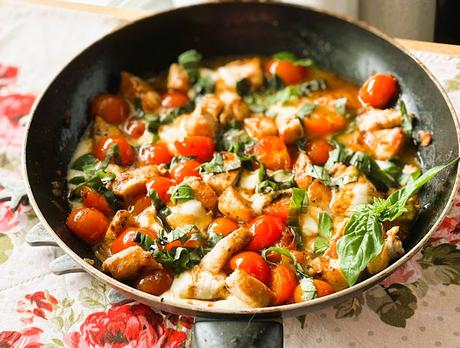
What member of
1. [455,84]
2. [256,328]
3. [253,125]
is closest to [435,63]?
[455,84]

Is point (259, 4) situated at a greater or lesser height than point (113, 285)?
greater

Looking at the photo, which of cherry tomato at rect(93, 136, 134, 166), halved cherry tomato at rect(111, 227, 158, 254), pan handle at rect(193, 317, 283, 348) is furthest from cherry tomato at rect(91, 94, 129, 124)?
pan handle at rect(193, 317, 283, 348)

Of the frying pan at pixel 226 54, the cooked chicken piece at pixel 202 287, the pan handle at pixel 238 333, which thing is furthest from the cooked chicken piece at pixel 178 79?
the pan handle at pixel 238 333

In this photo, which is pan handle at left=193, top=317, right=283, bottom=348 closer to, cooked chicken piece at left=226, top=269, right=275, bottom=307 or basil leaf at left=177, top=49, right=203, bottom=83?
cooked chicken piece at left=226, top=269, right=275, bottom=307

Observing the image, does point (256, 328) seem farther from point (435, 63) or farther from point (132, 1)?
point (132, 1)

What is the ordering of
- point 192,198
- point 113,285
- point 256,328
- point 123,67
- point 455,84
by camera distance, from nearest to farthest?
point 256,328, point 113,285, point 192,198, point 455,84, point 123,67

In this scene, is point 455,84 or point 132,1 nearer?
point 455,84

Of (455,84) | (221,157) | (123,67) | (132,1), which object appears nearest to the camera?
(221,157)

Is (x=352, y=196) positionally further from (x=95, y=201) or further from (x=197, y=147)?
(x=95, y=201)
